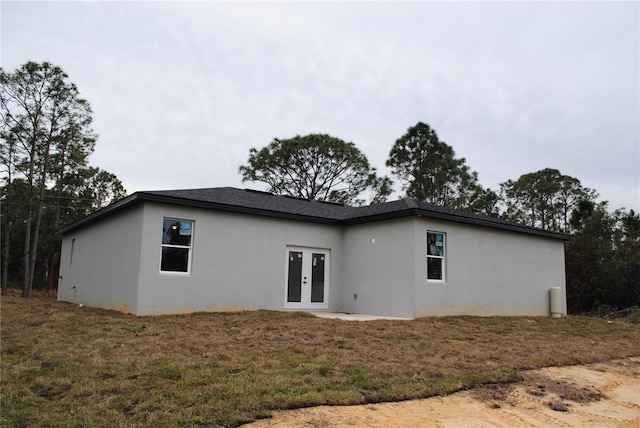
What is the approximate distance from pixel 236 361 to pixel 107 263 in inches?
337

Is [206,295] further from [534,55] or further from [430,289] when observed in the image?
[534,55]

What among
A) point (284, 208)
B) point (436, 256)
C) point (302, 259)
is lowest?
point (302, 259)

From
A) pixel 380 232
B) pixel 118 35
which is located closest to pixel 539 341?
pixel 380 232

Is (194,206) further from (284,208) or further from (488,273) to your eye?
(488,273)

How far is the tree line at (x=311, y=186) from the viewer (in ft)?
66.5

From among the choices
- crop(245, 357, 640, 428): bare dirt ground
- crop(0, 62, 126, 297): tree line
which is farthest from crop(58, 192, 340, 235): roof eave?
crop(0, 62, 126, 297): tree line

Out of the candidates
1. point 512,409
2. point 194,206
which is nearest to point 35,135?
point 194,206

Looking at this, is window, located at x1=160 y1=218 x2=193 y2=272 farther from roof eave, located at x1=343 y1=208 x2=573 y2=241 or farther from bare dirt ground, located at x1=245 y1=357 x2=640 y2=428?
bare dirt ground, located at x1=245 y1=357 x2=640 y2=428

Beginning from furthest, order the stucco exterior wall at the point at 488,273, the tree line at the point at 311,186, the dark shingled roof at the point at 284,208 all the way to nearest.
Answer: the tree line at the point at 311,186, the stucco exterior wall at the point at 488,273, the dark shingled roof at the point at 284,208

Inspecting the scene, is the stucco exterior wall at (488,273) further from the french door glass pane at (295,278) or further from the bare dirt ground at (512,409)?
the bare dirt ground at (512,409)

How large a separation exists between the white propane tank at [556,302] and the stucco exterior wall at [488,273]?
0.24 m

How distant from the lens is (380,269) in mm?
12812

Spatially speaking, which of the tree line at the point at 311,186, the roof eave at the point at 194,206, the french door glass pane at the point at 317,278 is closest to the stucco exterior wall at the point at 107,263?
the roof eave at the point at 194,206

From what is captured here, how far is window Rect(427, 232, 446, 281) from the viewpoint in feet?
40.3
